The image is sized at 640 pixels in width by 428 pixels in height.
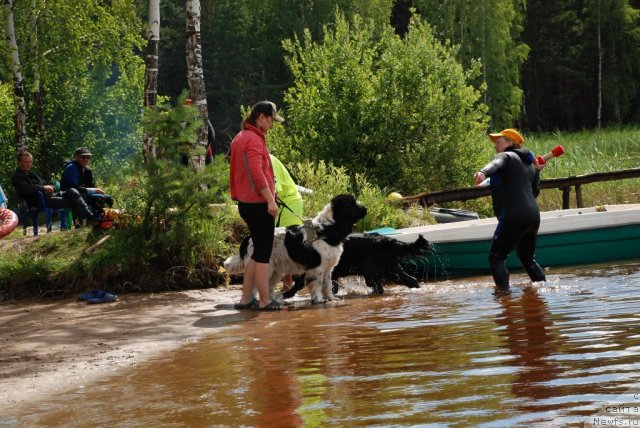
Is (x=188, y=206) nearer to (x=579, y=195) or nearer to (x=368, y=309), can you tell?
(x=368, y=309)

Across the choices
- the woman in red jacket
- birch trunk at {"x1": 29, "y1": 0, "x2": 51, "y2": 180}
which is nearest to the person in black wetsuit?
the woman in red jacket

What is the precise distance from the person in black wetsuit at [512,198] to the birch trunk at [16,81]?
16.4 metres

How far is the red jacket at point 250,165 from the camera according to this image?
10062mm

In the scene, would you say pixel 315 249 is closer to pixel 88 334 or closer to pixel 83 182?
pixel 88 334

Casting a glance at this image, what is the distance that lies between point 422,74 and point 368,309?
32.9 ft

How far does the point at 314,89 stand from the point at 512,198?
9.14 m

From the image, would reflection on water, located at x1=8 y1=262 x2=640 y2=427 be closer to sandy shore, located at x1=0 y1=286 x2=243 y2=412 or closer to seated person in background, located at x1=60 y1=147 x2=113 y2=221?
sandy shore, located at x1=0 y1=286 x2=243 y2=412

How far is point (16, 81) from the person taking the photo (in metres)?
24.5

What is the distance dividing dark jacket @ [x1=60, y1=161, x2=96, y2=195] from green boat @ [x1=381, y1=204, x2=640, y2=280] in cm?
543

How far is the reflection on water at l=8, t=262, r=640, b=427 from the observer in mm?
5730

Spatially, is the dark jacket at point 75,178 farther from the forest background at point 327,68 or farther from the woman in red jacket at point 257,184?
the woman in red jacket at point 257,184

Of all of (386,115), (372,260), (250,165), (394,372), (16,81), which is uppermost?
(16,81)

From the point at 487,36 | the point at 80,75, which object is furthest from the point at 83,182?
the point at 487,36

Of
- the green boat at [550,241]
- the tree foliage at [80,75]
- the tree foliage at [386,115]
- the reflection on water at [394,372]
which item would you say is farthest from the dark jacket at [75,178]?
the tree foliage at [80,75]
